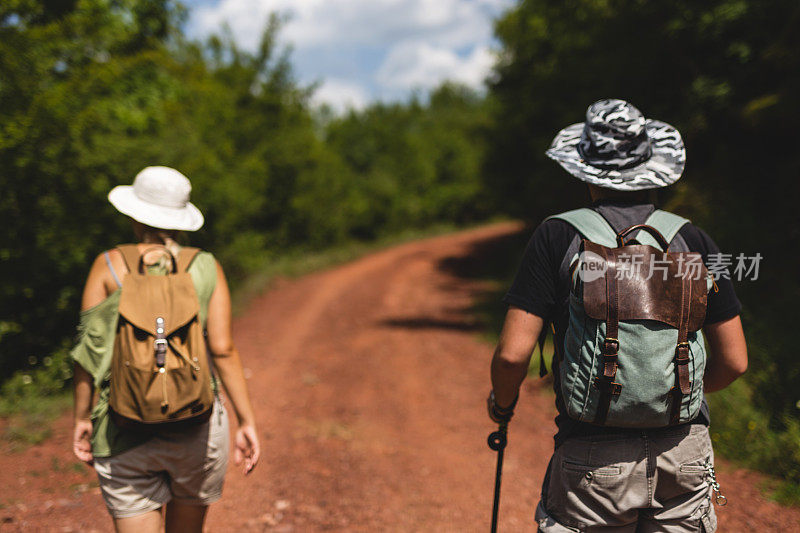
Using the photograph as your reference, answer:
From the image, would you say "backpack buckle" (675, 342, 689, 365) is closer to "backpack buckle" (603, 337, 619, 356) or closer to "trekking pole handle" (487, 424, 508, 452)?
"backpack buckle" (603, 337, 619, 356)

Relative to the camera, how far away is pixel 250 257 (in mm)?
14867

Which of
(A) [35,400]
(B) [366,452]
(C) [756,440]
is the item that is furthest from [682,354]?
(A) [35,400]

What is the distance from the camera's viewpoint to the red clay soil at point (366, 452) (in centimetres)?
450

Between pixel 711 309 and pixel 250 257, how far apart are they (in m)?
13.7

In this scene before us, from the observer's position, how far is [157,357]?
2240 mm

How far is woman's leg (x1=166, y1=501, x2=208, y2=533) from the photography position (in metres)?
2.55

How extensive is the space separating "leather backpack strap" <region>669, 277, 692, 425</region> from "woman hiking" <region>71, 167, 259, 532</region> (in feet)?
5.39

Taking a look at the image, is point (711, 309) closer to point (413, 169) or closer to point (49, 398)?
point (49, 398)

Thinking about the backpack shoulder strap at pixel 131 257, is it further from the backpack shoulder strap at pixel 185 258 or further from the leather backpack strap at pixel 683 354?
the leather backpack strap at pixel 683 354

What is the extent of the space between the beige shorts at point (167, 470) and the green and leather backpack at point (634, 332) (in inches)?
57.0

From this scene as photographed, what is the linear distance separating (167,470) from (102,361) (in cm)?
50

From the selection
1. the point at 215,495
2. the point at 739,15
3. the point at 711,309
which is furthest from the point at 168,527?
the point at 739,15

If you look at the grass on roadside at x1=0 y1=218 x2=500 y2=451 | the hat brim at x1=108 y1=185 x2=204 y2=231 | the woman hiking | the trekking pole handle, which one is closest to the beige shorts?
the woman hiking

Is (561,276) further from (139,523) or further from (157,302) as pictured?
A: (139,523)
